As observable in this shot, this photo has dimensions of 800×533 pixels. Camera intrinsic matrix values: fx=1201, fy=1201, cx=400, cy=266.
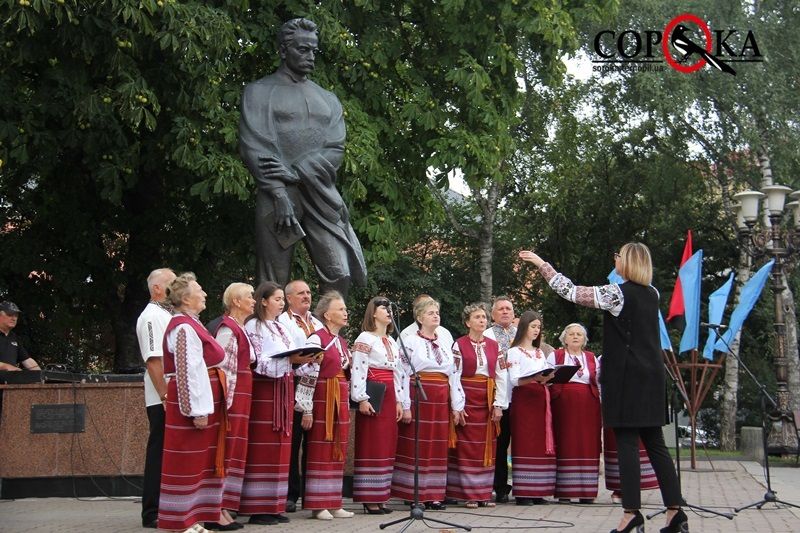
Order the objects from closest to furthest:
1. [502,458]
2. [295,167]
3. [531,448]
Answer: [295,167], [531,448], [502,458]

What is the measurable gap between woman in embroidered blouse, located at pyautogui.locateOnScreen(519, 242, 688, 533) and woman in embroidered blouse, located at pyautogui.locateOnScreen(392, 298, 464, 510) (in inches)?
88.3

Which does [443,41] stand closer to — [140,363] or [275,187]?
[140,363]

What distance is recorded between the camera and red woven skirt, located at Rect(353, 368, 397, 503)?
1014 centimetres

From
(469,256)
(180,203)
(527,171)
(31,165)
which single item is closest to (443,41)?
(180,203)

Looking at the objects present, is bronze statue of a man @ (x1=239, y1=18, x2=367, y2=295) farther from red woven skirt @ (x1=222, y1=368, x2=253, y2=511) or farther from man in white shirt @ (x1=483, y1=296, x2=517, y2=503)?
red woven skirt @ (x1=222, y1=368, x2=253, y2=511)

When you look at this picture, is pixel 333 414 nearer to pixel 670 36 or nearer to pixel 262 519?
pixel 262 519

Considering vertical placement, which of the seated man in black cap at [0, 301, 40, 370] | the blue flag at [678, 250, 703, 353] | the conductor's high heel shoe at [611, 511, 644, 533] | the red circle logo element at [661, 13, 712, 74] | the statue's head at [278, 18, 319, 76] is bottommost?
the conductor's high heel shoe at [611, 511, 644, 533]

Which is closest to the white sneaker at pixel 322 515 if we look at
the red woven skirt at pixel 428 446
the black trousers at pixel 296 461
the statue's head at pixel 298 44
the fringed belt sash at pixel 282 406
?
the black trousers at pixel 296 461

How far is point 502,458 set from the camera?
11930 millimetres

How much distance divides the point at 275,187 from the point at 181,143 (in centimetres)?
512

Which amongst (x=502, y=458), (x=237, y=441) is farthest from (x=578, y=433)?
(x=237, y=441)

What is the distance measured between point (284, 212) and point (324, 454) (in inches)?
87.6

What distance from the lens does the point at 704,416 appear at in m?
36.3

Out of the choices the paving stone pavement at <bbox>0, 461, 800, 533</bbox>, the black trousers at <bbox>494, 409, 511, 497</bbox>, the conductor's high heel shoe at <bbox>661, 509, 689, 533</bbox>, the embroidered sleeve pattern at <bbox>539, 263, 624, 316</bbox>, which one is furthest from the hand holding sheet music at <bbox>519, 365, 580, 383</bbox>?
the conductor's high heel shoe at <bbox>661, 509, 689, 533</bbox>
